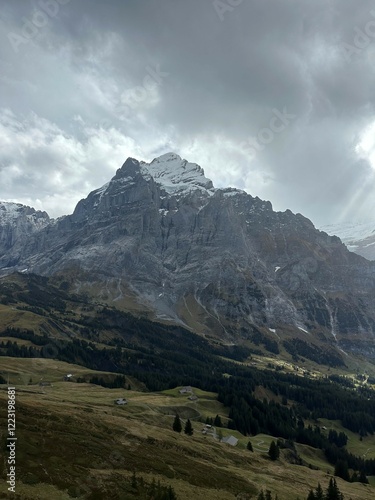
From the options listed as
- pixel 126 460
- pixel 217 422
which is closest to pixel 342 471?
pixel 217 422

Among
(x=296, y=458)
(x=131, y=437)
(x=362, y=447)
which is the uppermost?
(x=131, y=437)

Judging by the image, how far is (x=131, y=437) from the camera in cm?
7644

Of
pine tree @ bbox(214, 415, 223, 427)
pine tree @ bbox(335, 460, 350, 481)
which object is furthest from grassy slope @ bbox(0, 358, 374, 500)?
pine tree @ bbox(214, 415, 223, 427)

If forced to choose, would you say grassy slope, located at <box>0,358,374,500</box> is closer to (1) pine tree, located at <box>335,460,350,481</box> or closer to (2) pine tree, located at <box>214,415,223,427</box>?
(1) pine tree, located at <box>335,460,350,481</box>

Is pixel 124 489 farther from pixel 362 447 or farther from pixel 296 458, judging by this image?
pixel 362 447

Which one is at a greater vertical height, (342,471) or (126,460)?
(126,460)

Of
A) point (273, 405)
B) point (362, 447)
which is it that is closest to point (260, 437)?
point (273, 405)

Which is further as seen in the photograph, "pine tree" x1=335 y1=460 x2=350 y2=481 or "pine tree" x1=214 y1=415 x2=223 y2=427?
"pine tree" x1=214 y1=415 x2=223 y2=427

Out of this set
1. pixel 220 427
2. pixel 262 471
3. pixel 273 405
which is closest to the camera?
pixel 262 471

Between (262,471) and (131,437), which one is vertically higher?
(131,437)

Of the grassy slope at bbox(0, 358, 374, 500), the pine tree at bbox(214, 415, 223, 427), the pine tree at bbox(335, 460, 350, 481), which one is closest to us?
the grassy slope at bbox(0, 358, 374, 500)

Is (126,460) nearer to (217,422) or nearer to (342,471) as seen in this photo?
(217,422)

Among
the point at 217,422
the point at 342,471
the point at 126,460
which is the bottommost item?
the point at 342,471

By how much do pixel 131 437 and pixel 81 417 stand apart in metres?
10.8
